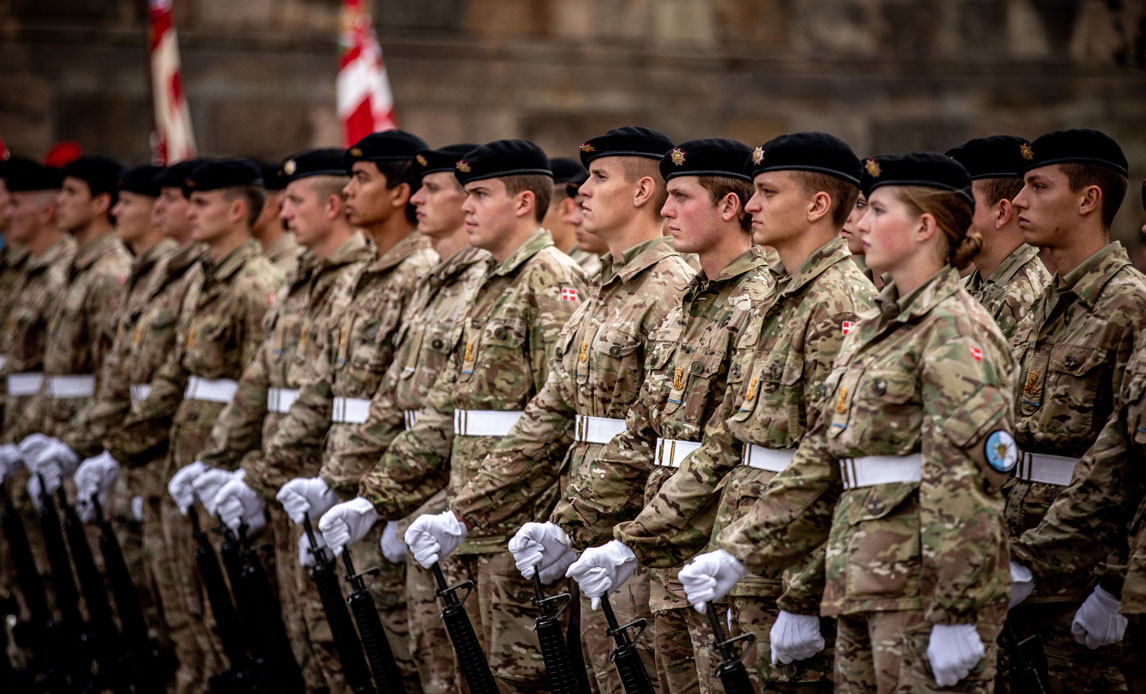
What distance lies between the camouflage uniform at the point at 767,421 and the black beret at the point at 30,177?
25.0ft

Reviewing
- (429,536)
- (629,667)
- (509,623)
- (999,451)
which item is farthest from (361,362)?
(999,451)

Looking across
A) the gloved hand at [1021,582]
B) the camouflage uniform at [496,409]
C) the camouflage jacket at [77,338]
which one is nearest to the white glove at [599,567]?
the camouflage uniform at [496,409]

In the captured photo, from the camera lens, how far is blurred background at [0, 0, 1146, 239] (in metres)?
13.4

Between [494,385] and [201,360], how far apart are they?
279 centimetres

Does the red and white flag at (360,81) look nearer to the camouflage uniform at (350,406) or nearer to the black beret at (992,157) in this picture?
the camouflage uniform at (350,406)

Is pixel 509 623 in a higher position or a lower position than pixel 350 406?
lower

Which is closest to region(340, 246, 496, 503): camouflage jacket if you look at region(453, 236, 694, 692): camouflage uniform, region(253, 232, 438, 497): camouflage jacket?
region(253, 232, 438, 497): camouflage jacket

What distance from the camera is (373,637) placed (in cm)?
636

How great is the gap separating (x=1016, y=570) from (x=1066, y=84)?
456 inches

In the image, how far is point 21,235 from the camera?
11.2 metres

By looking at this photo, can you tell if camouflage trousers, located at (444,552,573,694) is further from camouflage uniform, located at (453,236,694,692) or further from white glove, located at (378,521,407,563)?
white glove, located at (378,521,407,563)

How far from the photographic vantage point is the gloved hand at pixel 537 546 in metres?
5.44

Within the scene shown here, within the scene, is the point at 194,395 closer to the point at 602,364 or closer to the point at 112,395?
the point at 112,395

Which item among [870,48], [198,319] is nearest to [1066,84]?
[870,48]
